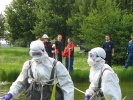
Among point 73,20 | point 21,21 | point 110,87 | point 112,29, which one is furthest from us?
point 21,21

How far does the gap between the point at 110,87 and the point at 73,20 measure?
1520 inches

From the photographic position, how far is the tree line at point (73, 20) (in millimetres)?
28172

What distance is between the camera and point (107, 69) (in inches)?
279

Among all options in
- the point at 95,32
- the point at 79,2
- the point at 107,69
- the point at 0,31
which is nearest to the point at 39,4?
the point at 79,2

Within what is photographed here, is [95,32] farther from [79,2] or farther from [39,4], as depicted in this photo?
[39,4]

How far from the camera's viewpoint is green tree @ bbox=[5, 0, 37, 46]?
5159 cm

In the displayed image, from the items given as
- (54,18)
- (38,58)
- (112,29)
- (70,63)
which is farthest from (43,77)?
(54,18)

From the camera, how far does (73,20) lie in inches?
1784

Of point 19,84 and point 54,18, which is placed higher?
point 54,18

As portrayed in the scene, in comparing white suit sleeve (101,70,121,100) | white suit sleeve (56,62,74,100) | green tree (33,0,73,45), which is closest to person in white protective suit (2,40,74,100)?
white suit sleeve (56,62,74,100)

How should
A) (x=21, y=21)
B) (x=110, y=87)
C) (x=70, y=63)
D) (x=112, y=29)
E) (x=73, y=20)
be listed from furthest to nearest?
(x=21, y=21), (x=73, y=20), (x=112, y=29), (x=70, y=63), (x=110, y=87)

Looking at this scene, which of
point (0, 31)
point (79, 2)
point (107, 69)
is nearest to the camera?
point (107, 69)

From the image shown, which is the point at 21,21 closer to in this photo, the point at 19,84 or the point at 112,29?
the point at 112,29

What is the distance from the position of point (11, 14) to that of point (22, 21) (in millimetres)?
2578
